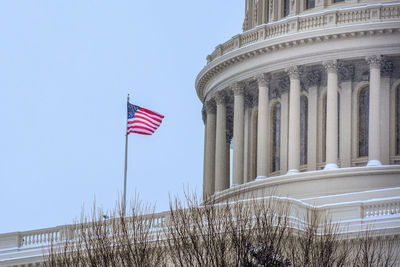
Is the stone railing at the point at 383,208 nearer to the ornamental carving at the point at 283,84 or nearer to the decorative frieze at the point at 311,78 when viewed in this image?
the decorative frieze at the point at 311,78

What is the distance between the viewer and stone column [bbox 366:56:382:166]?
7150cm

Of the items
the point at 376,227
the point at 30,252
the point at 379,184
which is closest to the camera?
the point at 376,227

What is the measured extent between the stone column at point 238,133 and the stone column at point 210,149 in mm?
4035

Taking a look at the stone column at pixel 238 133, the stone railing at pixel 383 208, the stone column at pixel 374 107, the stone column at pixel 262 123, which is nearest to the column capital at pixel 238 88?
the stone column at pixel 238 133

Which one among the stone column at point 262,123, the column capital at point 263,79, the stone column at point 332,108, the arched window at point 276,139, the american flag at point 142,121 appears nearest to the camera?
the american flag at point 142,121

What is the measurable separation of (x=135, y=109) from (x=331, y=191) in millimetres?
10749

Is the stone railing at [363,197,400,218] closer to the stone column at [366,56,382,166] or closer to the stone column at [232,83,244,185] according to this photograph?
the stone column at [366,56,382,166]

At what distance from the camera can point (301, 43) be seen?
74062mm

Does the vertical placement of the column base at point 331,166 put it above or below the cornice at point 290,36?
below

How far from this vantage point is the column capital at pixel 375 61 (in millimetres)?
72188

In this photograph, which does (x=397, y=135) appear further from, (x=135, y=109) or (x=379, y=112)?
(x=135, y=109)

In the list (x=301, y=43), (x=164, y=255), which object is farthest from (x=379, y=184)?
(x=164, y=255)

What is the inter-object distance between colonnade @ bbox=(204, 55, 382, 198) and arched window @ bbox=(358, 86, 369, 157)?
129cm

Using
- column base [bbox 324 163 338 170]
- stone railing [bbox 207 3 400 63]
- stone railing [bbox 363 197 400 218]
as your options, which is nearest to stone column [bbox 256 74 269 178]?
stone railing [bbox 207 3 400 63]
